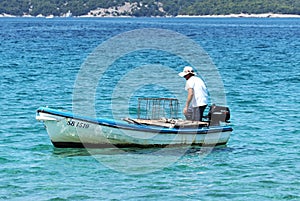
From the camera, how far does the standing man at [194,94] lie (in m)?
18.8

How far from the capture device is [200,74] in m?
41.0

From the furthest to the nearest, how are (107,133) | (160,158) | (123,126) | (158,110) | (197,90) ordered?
(158,110) < (197,90) < (107,133) < (123,126) < (160,158)

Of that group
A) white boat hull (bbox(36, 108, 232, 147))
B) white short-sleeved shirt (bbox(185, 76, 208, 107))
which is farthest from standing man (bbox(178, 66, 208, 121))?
white boat hull (bbox(36, 108, 232, 147))

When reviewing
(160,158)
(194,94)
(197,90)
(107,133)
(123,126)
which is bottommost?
(160,158)

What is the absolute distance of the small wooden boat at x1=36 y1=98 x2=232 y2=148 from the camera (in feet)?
58.8

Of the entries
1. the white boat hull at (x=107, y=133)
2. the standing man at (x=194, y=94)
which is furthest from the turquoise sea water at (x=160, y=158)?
the standing man at (x=194, y=94)

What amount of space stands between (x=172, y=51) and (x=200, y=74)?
2054 cm

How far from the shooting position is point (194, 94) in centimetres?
1886

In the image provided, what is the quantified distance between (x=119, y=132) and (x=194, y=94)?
224cm

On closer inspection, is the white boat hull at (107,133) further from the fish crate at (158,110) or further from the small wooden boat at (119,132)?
the fish crate at (158,110)

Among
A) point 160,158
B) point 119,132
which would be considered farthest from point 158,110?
point 160,158

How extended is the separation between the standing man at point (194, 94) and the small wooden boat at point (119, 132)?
0.35m

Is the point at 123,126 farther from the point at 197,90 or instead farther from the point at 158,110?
the point at 158,110

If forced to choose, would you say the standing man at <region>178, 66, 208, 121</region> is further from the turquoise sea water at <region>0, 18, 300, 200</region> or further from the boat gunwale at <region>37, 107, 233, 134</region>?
the turquoise sea water at <region>0, 18, 300, 200</region>
